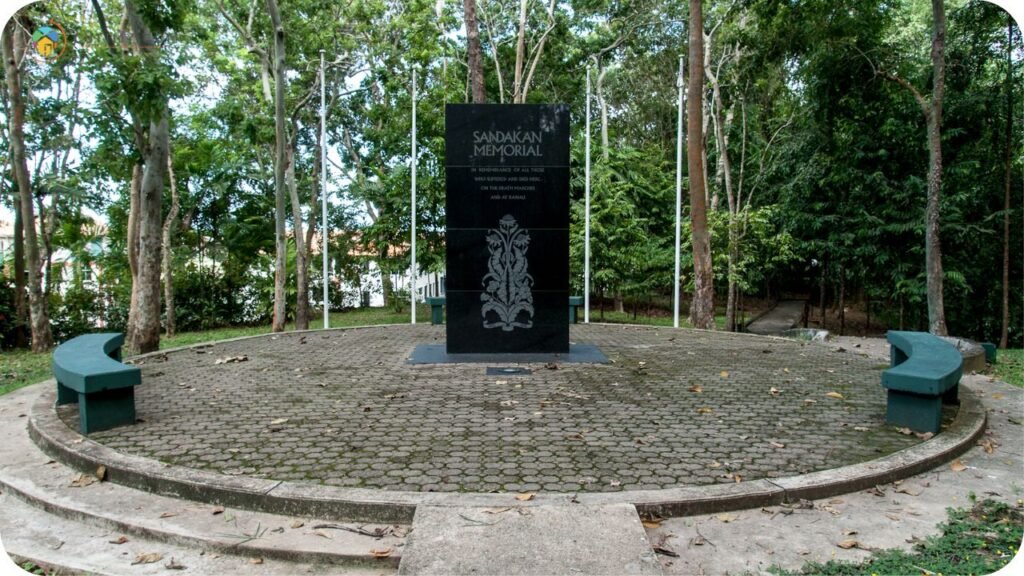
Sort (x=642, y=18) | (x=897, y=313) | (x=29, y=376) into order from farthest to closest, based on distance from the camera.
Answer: (x=642, y=18) → (x=897, y=313) → (x=29, y=376)

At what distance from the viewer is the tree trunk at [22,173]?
11625mm

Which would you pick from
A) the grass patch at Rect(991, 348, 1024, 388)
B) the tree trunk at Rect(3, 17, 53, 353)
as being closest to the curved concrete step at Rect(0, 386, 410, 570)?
the grass patch at Rect(991, 348, 1024, 388)

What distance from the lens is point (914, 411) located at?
4.57m

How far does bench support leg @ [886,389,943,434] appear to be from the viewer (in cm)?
449

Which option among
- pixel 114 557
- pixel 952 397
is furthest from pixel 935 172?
pixel 114 557

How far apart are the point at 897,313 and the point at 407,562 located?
1804 cm

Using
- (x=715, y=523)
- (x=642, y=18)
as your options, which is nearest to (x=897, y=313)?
(x=642, y=18)

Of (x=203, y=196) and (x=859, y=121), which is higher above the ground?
(x=859, y=121)

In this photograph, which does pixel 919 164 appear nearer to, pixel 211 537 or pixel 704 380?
pixel 704 380

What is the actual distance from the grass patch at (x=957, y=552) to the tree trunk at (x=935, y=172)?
26.5ft

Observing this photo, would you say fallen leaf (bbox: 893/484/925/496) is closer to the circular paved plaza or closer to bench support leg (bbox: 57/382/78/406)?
the circular paved plaza

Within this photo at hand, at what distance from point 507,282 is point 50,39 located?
10981mm

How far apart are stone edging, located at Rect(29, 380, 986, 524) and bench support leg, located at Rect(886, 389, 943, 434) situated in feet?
1.77

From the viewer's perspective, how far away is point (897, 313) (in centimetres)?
1720
